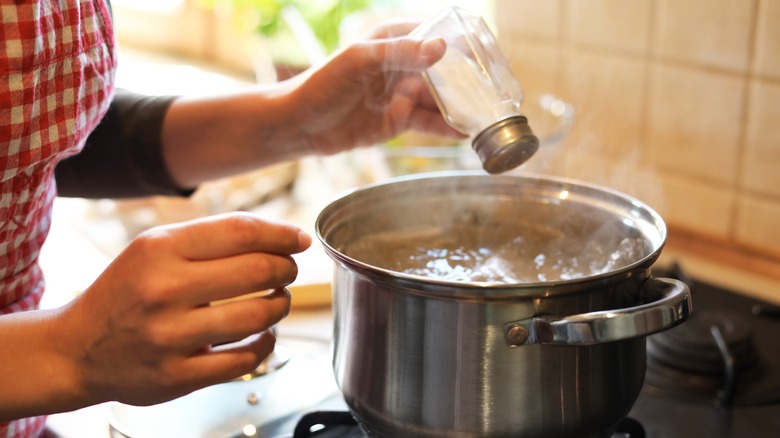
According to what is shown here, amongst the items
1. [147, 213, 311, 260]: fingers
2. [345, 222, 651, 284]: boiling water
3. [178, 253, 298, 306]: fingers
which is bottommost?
[345, 222, 651, 284]: boiling water

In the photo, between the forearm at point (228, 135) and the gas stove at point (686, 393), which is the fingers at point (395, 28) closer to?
the forearm at point (228, 135)

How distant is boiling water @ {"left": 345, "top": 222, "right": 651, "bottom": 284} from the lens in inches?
30.0

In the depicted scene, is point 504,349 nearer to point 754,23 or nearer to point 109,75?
point 109,75

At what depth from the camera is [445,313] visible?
0.58 metres

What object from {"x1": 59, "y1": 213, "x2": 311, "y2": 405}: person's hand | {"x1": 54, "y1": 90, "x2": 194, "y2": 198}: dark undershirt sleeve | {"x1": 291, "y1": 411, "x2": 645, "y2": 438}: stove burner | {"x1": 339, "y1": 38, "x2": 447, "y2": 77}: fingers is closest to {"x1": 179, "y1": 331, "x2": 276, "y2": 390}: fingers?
{"x1": 59, "y1": 213, "x2": 311, "y2": 405}: person's hand

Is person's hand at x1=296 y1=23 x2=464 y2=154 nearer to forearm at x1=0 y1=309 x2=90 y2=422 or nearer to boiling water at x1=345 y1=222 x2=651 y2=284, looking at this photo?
boiling water at x1=345 y1=222 x2=651 y2=284

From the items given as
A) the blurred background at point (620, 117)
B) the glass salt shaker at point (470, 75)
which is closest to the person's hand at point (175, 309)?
the glass salt shaker at point (470, 75)

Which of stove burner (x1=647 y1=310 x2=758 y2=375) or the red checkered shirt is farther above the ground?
the red checkered shirt

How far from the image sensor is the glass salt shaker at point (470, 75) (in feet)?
2.52

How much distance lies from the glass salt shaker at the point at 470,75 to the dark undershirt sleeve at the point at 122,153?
0.31 metres

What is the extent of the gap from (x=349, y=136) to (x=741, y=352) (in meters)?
0.45

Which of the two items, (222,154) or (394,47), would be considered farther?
(222,154)

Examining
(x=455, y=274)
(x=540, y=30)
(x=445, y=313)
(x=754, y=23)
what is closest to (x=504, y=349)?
(x=445, y=313)

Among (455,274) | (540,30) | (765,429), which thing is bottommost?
(765,429)
